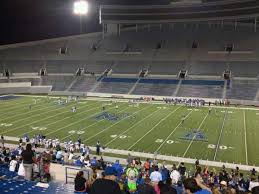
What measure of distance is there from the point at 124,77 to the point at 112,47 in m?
8.99

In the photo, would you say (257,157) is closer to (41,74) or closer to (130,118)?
(130,118)

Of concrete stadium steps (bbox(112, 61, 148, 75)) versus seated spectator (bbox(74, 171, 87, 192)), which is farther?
concrete stadium steps (bbox(112, 61, 148, 75))

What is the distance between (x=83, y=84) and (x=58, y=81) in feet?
14.2

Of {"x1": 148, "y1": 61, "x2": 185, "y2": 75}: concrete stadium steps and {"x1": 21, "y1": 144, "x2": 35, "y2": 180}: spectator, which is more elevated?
{"x1": 148, "y1": 61, "x2": 185, "y2": 75}: concrete stadium steps

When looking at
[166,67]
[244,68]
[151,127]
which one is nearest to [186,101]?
[244,68]

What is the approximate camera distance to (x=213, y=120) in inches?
1141

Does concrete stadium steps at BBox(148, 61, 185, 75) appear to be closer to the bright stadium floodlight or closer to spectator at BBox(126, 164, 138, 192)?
the bright stadium floodlight

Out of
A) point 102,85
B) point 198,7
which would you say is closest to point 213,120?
point 102,85

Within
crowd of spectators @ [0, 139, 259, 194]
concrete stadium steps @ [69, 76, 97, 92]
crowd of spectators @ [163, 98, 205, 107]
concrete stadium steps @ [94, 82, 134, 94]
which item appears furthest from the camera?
concrete stadium steps @ [69, 76, 97, 92]

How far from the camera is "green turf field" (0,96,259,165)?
68.4 feet

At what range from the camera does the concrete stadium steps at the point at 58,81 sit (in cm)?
4815

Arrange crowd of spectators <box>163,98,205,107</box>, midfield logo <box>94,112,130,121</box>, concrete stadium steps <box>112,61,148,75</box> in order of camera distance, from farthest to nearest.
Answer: concrete stadium steps <box>112,61,148,75</box> < crowd of spectators <box>163,98,205,107</box> < midfield logo <box>94,112,130,121</box>

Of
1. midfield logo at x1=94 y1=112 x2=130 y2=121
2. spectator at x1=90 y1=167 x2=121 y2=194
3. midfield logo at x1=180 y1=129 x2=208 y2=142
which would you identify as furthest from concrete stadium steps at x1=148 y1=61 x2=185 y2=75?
spectator at x1=90 y1=167 x2=121 y2=194

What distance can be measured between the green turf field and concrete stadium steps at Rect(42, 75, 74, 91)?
1146 centimetres
